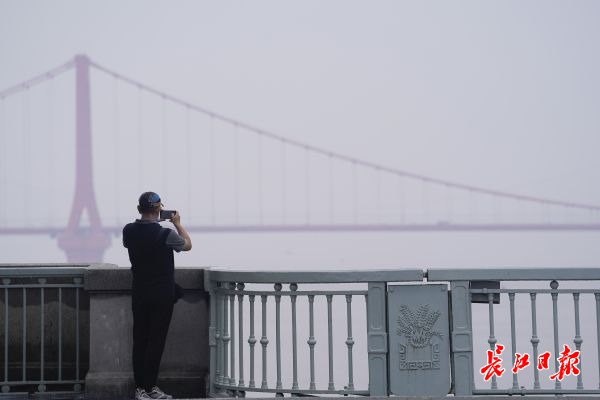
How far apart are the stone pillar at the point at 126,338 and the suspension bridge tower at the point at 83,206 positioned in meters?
41.7

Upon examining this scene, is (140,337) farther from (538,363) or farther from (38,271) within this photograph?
(538,363)

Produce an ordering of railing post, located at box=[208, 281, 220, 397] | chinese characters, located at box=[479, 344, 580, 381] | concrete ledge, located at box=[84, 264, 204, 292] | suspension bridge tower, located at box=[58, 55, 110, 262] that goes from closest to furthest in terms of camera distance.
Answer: chinese characters, located at box=[479, 344, 580, 381]
railing post, located at box=[208, 281, 220, 397]
concrete ledge, located at box=[84, 264, 204, 292]
suspension bridge tower, located at box=[58, 55, 110, 262]

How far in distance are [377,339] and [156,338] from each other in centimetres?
130

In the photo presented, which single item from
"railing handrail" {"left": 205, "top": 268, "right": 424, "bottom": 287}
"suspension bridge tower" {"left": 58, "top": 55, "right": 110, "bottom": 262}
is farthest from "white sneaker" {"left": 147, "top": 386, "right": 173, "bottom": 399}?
"suspension bridge tower" {"left": 58, "top": 55, "right": 110, "bottom": 262}

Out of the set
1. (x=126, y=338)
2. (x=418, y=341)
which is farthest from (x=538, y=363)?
(x=126, y=338)

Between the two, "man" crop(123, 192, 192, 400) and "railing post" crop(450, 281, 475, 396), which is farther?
"man" crop(123, 192, 192, 400)

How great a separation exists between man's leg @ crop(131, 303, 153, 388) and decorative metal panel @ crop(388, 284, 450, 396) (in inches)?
56.3

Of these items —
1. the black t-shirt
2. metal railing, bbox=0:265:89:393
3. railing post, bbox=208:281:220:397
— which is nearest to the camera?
the black t-shirt

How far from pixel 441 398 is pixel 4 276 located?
282 cm

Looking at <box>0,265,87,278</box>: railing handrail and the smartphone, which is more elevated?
the smartphone

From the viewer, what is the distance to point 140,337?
222 inches

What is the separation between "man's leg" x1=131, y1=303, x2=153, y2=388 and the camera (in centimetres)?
558

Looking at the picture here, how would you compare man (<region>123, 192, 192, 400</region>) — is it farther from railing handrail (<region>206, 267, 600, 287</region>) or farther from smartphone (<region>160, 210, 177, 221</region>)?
railing handrail (<region>206, 267, 600, 287</region>)

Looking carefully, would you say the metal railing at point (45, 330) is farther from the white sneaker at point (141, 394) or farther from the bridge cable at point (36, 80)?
the bridge cable at point (36, 80)
